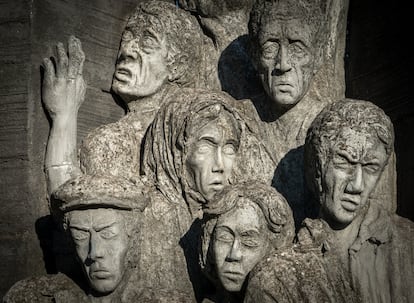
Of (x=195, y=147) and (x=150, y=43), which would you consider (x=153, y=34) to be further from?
(x=195, y=147)

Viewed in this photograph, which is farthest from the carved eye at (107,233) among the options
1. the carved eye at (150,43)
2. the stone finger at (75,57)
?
the carved eye at (150,43)

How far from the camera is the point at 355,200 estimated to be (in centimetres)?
941

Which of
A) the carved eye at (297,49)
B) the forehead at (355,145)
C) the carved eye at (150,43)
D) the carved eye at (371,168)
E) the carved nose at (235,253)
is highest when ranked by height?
the carved eye at (150,43)

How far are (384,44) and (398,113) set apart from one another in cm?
60

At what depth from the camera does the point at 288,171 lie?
33.8 feet

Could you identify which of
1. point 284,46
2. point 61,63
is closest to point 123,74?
point 61,63

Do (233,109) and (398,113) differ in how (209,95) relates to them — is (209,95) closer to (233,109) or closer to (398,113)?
(233,109)

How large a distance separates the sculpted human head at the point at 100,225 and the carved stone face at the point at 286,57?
54.4 inches

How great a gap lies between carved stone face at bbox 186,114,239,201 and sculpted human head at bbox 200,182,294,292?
64 cm

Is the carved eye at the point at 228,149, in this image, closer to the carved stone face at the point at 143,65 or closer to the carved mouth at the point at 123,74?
the carved stone face at the point at 143,65

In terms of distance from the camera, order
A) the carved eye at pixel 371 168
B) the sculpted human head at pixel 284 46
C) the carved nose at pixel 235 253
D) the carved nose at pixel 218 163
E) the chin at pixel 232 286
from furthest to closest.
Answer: the sculpted human head at pixel 284 46
the carved nose at pixel 218 163
the carved eye at pixel 371 168
the chin at pixel 232 286
the carved nose at pixel 235 253

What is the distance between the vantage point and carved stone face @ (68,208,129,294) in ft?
30.8

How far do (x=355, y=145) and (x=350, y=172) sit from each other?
18 cm

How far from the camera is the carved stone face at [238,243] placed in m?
9.23
